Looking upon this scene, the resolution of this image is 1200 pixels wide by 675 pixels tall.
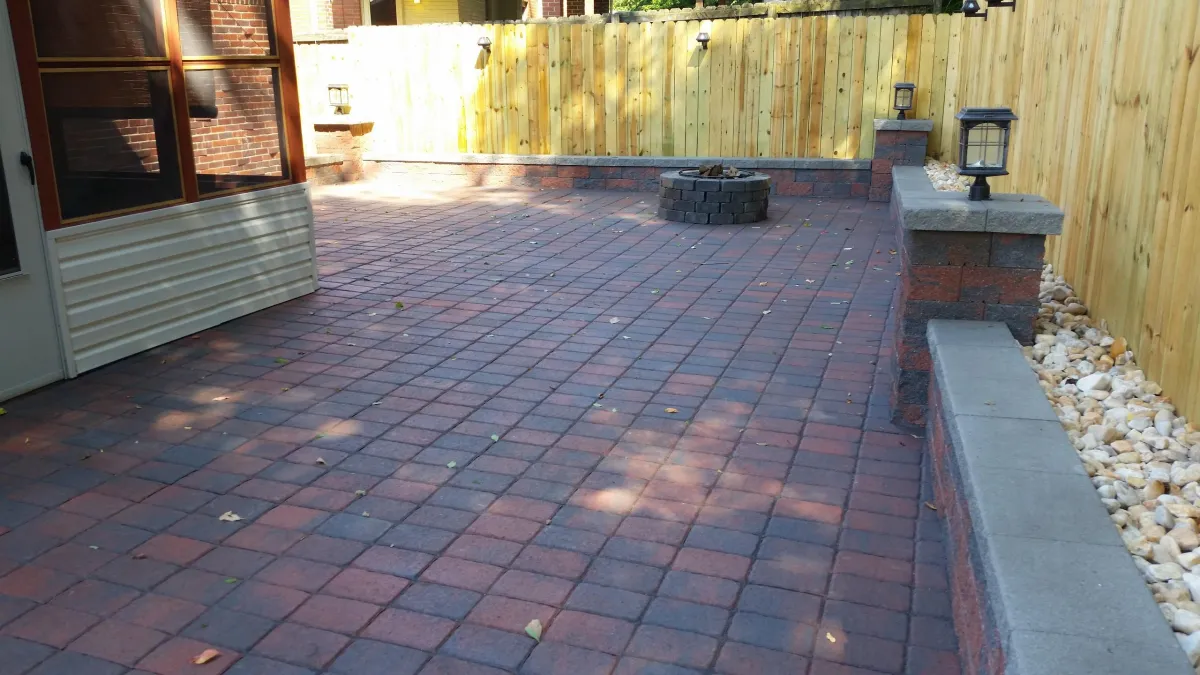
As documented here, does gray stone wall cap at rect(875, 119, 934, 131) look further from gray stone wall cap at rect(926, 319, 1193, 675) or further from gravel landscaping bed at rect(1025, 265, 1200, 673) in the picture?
gray stone wall cap at rect(926, 319, 1193, 675)

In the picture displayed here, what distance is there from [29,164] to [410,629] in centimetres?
332

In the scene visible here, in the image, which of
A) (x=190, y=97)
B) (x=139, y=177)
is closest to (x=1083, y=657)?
(x=139, y=177)

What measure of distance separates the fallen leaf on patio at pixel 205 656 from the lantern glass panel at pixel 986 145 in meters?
3.30

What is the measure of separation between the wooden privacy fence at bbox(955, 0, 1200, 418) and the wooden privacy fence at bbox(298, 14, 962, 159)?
4704mm

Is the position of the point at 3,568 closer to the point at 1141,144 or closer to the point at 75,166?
the point at 75,166

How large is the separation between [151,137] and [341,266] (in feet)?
7.55

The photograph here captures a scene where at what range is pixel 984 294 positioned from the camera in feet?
12.8

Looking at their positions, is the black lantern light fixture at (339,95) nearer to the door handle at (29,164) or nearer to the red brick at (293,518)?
the door handle at (29,164)

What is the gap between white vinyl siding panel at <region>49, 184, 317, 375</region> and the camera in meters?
4.95

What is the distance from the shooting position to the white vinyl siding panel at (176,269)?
4.95 m

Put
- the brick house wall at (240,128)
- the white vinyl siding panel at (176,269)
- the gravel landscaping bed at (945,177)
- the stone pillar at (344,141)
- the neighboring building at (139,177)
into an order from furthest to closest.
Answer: the stone pillar at (344,141)
the gravel landscaping bed at (945,177)
the brick house wall at (240,128)
the white vinyl siding panel at (176,269)
the neighboring building at (139,177)

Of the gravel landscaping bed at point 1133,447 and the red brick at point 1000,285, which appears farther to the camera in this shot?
the red brick at point 1000,285

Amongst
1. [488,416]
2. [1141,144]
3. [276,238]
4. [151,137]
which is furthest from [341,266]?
[1141,144]

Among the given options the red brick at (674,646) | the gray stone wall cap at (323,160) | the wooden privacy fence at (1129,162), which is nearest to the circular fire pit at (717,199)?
the wooden privacy fence at (1129,162)
